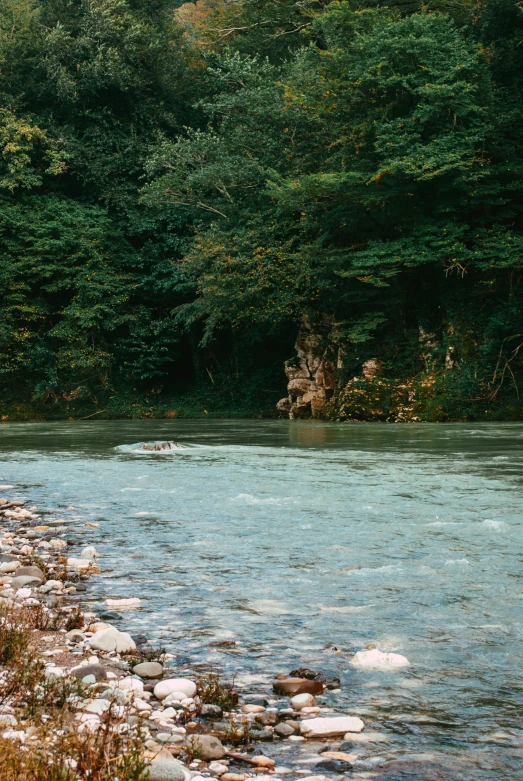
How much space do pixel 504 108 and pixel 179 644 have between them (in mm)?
20946

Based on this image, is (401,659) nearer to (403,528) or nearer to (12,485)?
(403,528)

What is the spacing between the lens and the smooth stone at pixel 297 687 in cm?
336

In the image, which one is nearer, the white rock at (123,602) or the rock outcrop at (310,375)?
the white rock at (123,602)

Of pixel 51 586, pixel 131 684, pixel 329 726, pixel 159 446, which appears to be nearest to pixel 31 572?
pixel 51 586

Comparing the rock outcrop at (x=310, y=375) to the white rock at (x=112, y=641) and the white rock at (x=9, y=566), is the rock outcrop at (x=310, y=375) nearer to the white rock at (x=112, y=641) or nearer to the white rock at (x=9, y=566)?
the white rock at (x=9, y=566)

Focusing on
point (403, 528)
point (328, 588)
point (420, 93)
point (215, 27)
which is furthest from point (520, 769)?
point (215, 27)

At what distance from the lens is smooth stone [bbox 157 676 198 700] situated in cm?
332

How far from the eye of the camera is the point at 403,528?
686 cm

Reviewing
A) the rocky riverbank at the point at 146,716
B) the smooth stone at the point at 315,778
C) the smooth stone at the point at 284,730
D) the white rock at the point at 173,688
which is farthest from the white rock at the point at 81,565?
the smooth stone at the point at 315,778

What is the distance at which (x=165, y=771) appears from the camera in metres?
2.48

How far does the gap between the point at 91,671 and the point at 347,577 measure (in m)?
2.15

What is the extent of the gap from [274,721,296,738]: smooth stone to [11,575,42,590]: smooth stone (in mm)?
2553

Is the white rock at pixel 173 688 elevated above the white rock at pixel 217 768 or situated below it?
above

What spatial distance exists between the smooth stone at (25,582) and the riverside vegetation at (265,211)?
672 inches
